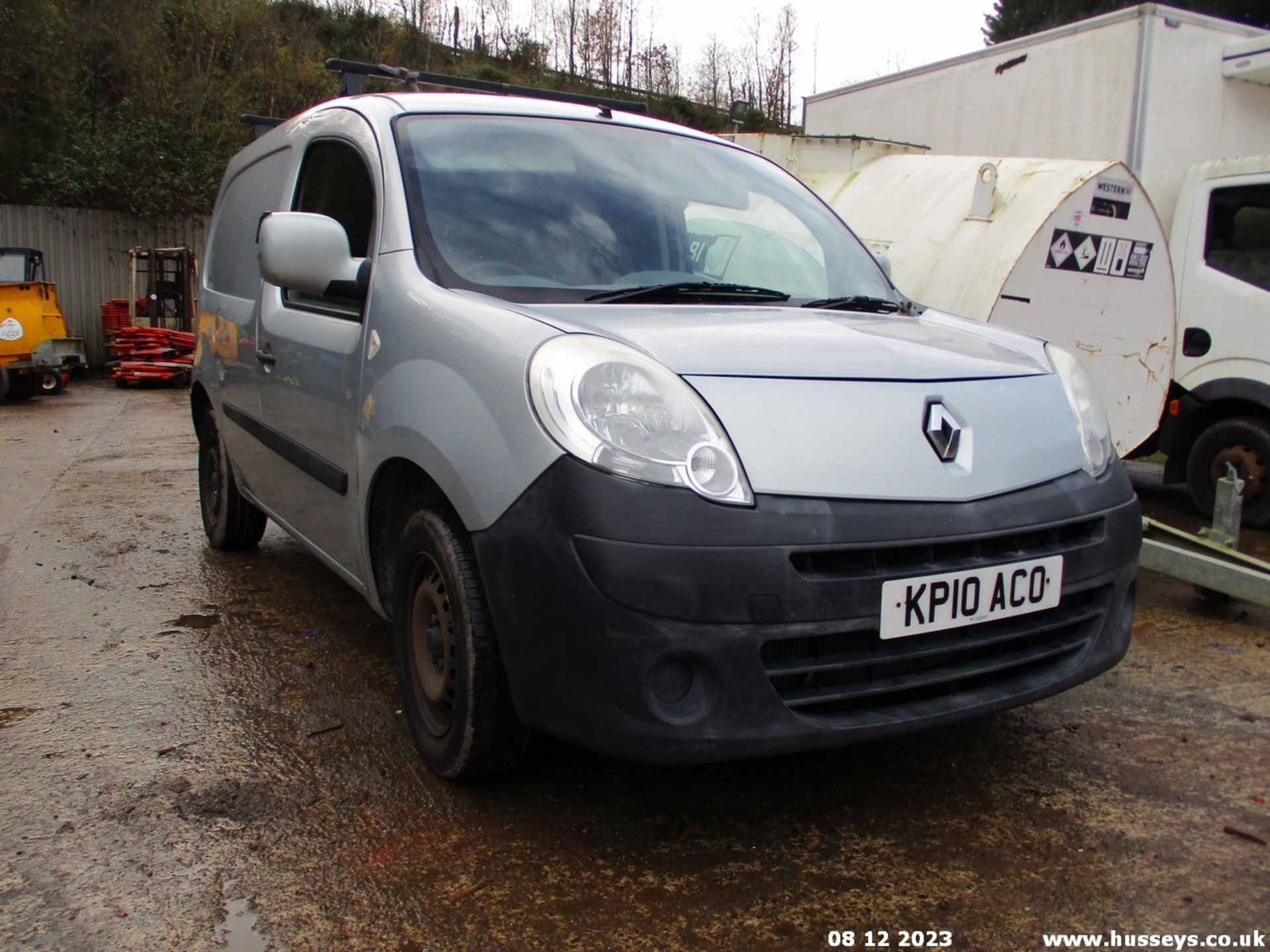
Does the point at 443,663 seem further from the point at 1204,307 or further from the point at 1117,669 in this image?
the point at 1204,307

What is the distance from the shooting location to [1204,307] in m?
6.10

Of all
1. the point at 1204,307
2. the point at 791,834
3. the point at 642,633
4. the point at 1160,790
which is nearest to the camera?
the point at 642,633

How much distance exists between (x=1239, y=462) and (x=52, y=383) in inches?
532

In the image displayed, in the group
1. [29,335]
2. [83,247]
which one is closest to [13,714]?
[29,335]

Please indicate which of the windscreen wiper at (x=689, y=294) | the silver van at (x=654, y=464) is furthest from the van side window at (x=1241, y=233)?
the windscreen wiper at (x=689, y=294)

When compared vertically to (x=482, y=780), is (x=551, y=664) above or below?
above

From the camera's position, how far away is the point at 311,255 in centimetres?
281

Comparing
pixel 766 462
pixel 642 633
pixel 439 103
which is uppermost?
pixel 439 103

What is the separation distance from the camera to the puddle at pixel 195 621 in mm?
3850

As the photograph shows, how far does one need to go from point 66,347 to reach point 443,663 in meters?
13.2

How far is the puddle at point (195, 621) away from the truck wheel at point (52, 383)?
1135cm

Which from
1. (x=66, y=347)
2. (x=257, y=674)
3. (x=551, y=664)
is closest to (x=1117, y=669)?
(x=551, y=664)

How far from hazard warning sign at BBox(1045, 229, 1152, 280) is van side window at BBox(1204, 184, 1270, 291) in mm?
688
